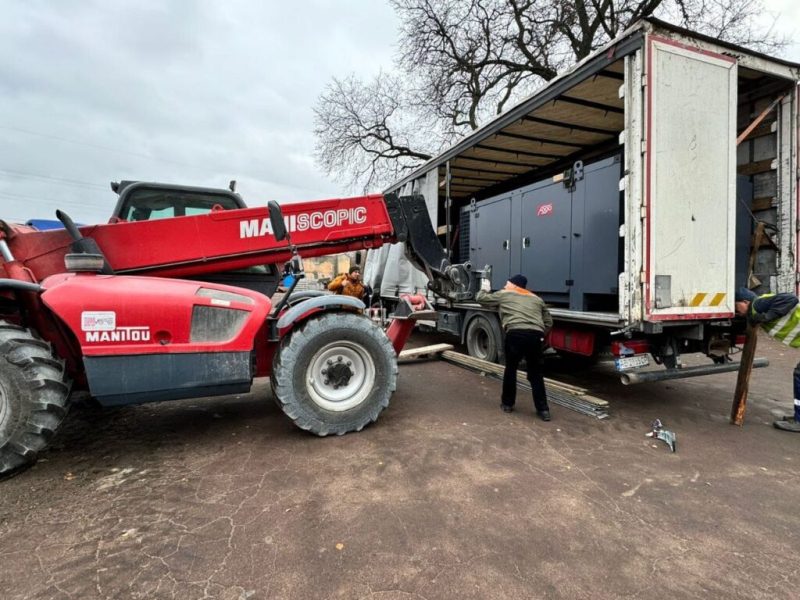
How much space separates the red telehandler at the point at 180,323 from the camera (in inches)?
116

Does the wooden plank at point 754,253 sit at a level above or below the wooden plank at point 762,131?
below

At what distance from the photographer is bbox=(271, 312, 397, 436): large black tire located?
3.60 meters

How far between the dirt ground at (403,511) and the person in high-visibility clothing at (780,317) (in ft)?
1.45

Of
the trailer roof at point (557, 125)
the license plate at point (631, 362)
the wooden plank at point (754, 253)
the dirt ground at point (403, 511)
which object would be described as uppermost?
the trailer roof at point (557, 125)

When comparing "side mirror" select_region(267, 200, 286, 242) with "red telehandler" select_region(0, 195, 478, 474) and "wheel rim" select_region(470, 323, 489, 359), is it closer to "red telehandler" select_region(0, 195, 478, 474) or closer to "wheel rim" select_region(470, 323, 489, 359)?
"red telehandler" select_region(0, 195, 478, 474)

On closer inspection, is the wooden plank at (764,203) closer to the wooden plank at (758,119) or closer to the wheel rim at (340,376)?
the wooden plank at (758,119)

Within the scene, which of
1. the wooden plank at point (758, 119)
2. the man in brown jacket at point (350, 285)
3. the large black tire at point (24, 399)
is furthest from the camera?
the man in brown jacket at point (350, 285)

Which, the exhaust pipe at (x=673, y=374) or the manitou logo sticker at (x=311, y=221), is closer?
Answer: the manitou logo sticker at (x=311, y=221)

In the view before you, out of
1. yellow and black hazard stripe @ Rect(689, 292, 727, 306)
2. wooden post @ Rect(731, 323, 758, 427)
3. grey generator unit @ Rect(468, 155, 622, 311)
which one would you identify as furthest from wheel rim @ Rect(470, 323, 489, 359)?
wooden post @ Rect(731, 323, 758, 427)

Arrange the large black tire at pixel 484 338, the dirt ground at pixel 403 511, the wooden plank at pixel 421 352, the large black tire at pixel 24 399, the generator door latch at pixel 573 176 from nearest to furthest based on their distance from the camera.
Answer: the dirt ground at pixel 403 511 < the large black tire at pixel 24 399 < the generator door latch at pixel 573 176 < the large black tire at pixel 484 338 < the wooden plank at pixel 421 352

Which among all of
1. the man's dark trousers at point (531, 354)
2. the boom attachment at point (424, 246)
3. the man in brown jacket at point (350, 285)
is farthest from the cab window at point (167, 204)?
the man in brown jacket at point (350, 285)

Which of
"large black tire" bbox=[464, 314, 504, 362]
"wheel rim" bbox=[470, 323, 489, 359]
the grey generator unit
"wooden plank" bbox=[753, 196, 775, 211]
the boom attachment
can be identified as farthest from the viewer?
"wheel rim" bbox=[470, 323, 489, 359]

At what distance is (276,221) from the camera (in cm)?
382

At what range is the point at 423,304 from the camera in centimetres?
503
